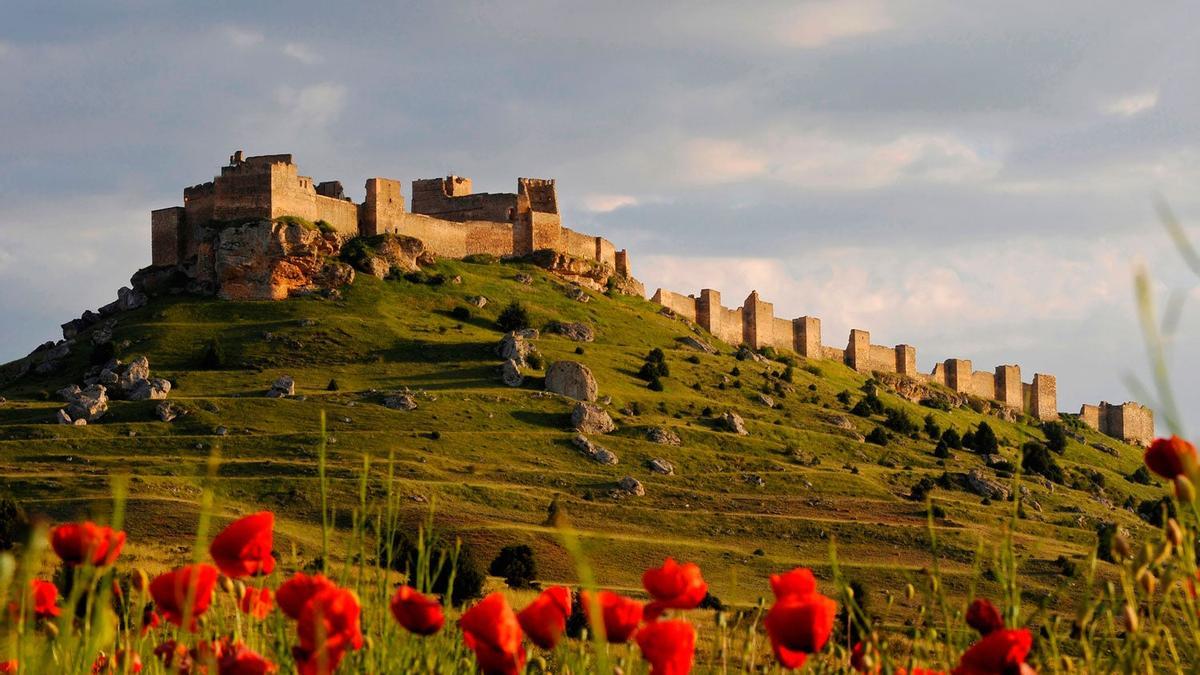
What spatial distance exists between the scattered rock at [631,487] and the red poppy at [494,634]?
56.6 metres

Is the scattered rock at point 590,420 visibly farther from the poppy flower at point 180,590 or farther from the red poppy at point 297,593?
the red poppy at point 297,593

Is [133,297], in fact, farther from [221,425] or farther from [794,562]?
[794,562]

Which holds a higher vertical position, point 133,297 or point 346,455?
point 133,297

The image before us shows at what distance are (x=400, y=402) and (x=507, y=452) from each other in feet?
22.6

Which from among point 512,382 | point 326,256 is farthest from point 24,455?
point 326,256

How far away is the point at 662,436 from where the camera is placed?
6975 cm

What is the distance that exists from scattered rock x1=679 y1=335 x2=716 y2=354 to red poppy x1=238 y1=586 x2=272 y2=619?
86.8 metres

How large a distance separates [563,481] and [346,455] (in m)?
9.07

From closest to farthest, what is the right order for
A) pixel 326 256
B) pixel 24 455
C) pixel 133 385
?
pixel 24 455 < pixel 133 385 < pixel 326 256

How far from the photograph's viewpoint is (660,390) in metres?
79.6

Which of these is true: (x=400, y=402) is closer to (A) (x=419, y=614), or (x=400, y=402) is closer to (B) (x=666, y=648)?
(A) (x=419, y=614)

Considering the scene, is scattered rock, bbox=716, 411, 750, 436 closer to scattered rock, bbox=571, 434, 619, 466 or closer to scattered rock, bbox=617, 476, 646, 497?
scattered rock, bbox=571, 434, 619, 466

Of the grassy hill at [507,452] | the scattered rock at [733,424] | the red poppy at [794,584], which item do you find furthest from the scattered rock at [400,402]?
the red poppy at [794,584]

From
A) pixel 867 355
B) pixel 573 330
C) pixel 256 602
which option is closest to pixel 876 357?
pixel 867 355
